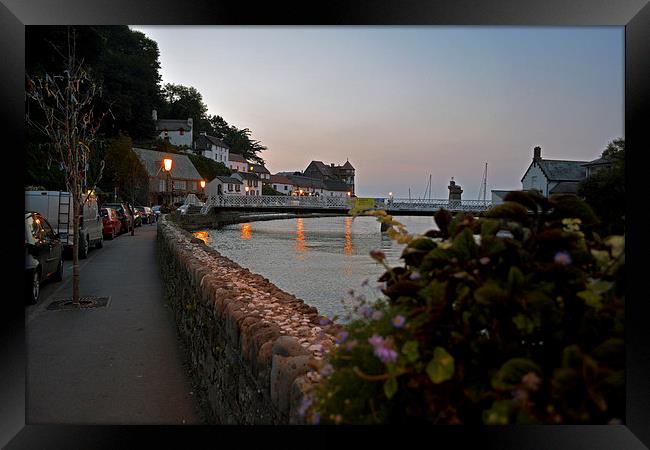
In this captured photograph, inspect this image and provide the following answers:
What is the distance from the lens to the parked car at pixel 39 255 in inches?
276

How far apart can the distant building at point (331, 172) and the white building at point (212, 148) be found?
106ft

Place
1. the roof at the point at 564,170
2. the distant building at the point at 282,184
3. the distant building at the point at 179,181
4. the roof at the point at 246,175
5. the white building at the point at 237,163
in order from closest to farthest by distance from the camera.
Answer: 1. the roof at the point at 564,170
2. the distant building at the point at 179,181
3. the roof at the point at 246,175
4. the white building at the point at 237,163
5. the distant building at the point at 282,184

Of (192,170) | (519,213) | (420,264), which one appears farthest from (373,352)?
(192,170)

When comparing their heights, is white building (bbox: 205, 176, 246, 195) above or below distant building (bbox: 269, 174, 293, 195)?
below

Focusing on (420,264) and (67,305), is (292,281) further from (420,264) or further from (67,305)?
(420,264)

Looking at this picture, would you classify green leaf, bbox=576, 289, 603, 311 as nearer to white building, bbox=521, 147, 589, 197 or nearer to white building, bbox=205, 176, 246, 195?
white building, bbox=521, 147, 589, 197

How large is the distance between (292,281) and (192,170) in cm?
4780

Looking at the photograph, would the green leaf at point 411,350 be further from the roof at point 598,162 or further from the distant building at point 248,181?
the distant building at point 248,181

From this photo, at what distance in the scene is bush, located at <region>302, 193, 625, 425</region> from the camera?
4.59ft

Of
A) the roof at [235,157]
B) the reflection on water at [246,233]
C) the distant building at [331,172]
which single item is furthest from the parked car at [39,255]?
the distant building at [331,172]

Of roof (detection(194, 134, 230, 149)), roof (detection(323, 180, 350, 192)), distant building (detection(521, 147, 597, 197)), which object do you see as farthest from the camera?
roof (detection(323, 180, 350, 192))

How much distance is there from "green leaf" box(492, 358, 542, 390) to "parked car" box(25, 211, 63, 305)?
6515 mm

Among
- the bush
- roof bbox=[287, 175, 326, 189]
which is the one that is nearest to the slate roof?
roof bbox=[287, 175, 326, 189]
